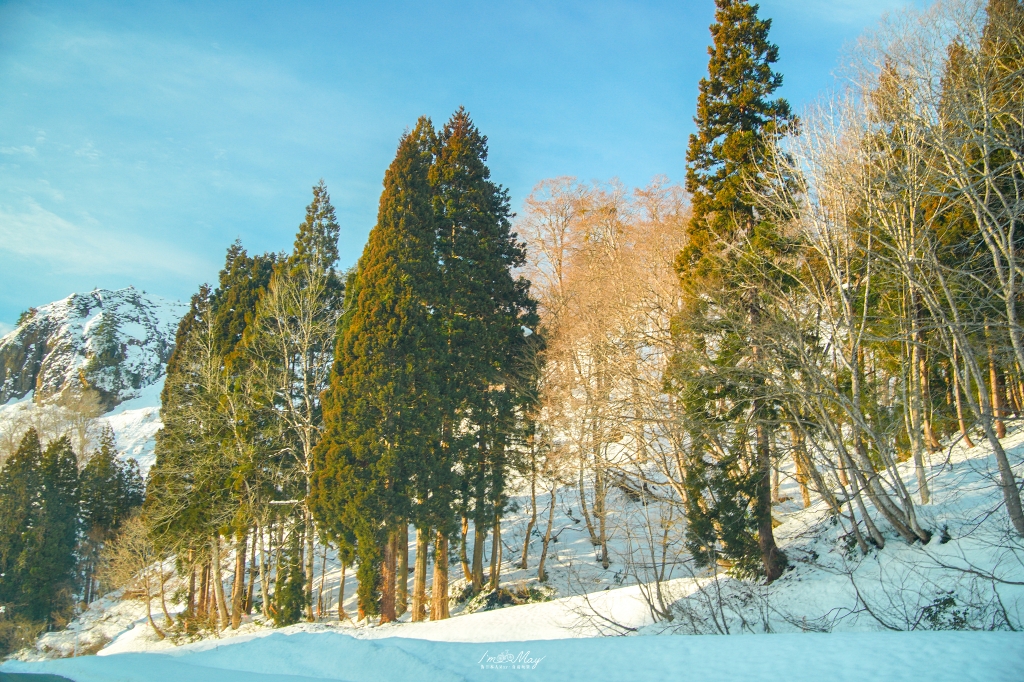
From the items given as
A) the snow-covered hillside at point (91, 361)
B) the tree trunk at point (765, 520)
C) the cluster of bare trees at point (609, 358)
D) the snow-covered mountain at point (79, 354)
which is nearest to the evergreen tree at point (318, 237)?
the cluster of bare trees at point (609, 358)

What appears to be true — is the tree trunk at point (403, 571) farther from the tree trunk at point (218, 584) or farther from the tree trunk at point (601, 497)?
the tree trunk at point (218, 584)

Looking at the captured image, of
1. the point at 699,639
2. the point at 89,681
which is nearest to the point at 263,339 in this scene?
the point at 89,681

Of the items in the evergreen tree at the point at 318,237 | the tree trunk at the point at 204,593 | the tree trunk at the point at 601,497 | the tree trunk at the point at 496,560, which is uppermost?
the evergreen tree at the point at 318,237

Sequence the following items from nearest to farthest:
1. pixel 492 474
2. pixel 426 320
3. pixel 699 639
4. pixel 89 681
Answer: pixel 699 639
pixel 89 681
pixel 426 320
pixel 492 474

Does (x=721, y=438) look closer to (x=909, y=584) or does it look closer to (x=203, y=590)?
(x=909, y=584)

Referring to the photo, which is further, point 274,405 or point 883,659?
point 274,405

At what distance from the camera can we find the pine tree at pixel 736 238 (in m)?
11.4

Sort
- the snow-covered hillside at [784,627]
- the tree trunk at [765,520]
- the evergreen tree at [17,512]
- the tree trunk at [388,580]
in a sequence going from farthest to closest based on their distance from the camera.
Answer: the evergreen tree at [17,512] → the tree trunk at [388,580] → the tree trunk at [765,520] → the snow-covered hillside at [784,627]

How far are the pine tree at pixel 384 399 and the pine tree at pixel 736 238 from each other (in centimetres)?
655

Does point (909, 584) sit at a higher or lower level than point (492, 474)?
lower

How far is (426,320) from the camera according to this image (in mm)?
15117

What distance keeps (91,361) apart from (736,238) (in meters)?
56.5

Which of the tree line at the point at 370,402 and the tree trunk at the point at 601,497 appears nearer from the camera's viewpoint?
the tree trunk at the point at 601,497

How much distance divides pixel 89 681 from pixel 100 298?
66.2m
